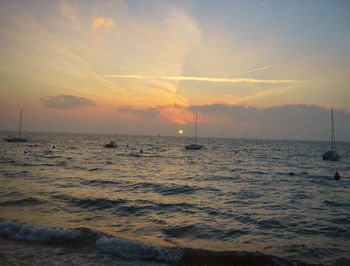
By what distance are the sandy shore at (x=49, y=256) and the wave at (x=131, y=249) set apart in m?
0.30

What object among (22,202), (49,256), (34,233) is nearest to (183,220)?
(49,256)

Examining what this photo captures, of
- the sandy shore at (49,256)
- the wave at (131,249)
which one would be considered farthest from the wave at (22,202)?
the sandy shore at (49,256)

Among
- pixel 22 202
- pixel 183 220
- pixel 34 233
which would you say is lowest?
pixel 183 220

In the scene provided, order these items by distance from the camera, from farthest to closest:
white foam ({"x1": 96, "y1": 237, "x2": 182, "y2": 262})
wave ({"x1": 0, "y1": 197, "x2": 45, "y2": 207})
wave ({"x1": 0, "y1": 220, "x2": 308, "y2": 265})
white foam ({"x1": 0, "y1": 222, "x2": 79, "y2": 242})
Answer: wave ({"x1": 0, "y1": 197, "x2": 45, "y2": 207}), white foam ({"x1": 0, "y1": 222, "x2": 79, "y2": 242}), white foam ({"x1": 96, "y1": 237, "x2": 182, "y2": 262}), wave ({"x1": 0, "y1": 220, "x2": 308, "y2": 265})

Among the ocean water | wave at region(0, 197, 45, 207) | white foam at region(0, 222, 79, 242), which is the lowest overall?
the ocean water

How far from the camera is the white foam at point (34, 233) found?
991 cm

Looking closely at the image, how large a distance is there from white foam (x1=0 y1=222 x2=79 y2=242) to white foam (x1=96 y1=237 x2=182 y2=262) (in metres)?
1.59

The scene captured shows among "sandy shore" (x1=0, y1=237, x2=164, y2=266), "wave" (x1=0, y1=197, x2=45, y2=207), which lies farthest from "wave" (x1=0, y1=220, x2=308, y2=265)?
"wave" (x1=0, y1=197, x2=45, y2=207)

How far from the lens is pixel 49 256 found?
8.39 metres

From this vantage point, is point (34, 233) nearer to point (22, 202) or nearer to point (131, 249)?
point (131, 249)

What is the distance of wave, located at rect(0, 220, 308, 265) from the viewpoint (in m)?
8.60

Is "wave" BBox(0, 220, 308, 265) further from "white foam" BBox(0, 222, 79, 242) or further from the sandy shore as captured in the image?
the sandy shore

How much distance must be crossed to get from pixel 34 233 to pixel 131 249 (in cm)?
440

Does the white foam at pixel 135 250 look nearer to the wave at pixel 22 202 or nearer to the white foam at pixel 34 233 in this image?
the white foam at pixel 34 233
